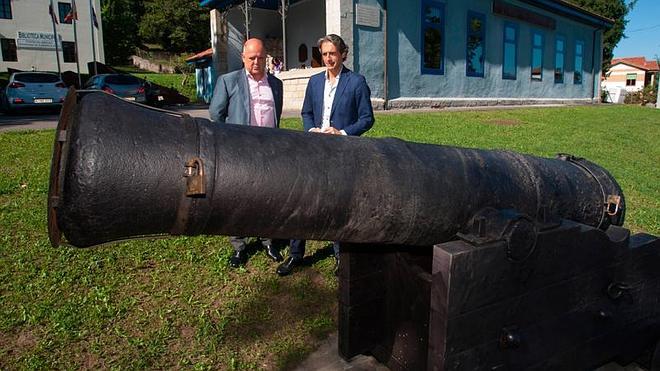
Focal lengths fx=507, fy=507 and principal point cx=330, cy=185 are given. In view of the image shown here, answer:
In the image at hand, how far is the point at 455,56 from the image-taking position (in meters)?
18.0

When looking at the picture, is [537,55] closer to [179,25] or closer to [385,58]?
[385,58]

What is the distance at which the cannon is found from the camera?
5.05ft

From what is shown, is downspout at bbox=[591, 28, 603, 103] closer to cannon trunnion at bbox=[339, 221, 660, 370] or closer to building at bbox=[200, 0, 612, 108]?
building at bbox=[200, 0, 612, 108]

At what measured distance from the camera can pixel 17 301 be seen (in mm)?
3209

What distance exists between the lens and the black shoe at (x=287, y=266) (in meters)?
3.74

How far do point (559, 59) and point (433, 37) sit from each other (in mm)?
9702

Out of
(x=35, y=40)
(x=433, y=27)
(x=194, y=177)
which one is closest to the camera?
(x=194, y=177)

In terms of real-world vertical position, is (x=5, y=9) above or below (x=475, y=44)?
above

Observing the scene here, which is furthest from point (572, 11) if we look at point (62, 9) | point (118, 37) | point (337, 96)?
point (118, 37)

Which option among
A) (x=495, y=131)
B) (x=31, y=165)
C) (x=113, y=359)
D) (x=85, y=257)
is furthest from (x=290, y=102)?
(x=113, y=359)

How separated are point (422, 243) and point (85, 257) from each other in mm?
2920

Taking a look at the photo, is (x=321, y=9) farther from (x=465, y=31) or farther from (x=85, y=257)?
(x=85, y=257)

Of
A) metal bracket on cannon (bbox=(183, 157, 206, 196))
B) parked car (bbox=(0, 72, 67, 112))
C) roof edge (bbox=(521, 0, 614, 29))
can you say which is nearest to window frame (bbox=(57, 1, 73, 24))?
parked car (bbox=(0, 72, 67, 112))

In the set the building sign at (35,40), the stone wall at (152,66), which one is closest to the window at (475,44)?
the stone wall at (152,66)
